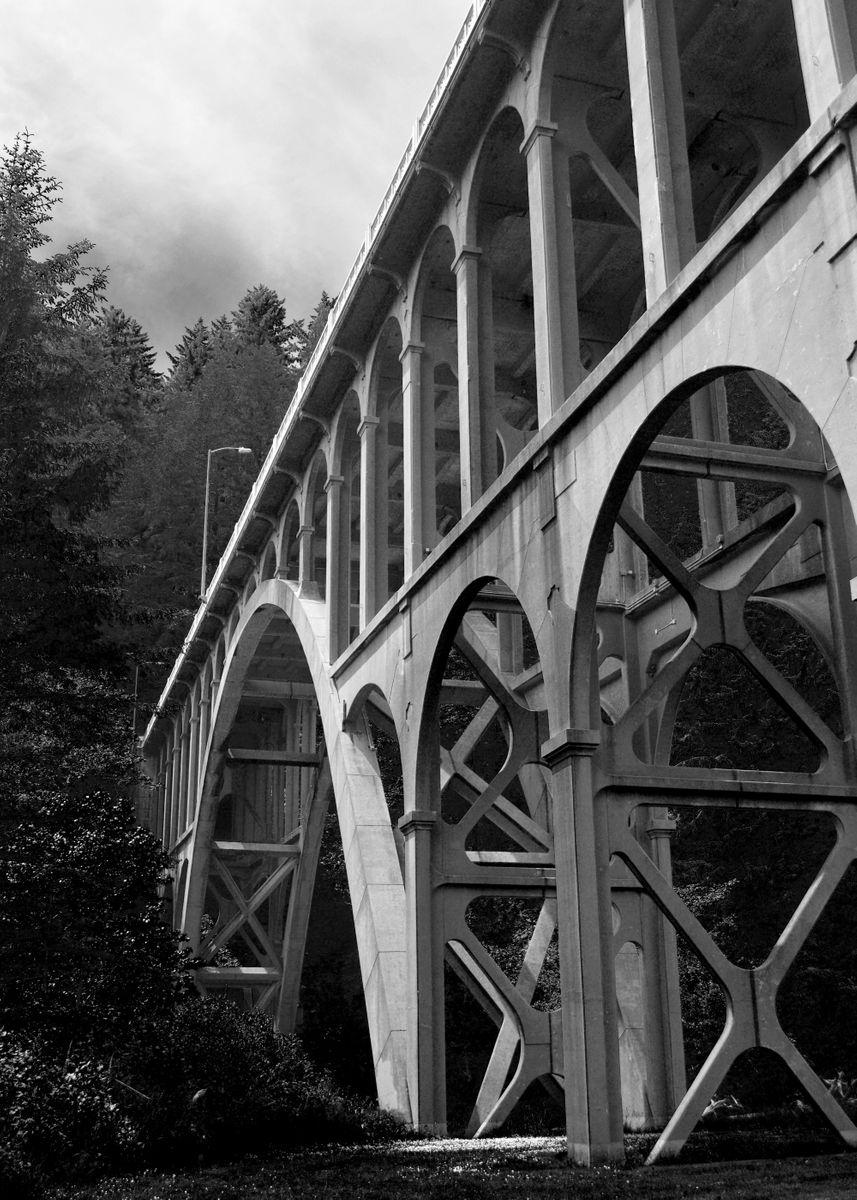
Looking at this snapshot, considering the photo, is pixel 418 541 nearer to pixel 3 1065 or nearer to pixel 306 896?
pixel 3 1065

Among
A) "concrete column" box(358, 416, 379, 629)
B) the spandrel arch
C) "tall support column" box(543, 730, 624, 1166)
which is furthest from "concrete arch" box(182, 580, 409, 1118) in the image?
"tall support column" box(543, 730, 624, 1166)

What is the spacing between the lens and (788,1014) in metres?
29.4

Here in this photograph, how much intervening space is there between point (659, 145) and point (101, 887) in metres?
11.9

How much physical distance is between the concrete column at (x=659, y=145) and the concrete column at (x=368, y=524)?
9789 millimetres

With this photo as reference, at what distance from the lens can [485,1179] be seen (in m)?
10.6

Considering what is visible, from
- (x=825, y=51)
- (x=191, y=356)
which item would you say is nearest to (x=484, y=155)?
(x=825, y=51)

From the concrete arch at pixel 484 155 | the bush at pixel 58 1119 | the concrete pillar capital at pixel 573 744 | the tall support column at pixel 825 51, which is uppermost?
the concrete arch at pixel 484 155

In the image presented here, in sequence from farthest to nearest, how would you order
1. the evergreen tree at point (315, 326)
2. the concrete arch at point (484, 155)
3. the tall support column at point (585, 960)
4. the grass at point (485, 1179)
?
the evergreen tree at point (315, 326)
the concrete arch at point (484, 155)
the tall support column at point (585, 960)
the grass at point (485, 1179)

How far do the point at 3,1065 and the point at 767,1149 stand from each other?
23.4ft

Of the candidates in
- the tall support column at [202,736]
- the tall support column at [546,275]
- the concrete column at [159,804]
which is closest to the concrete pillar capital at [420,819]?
the tall support column at [546,275]

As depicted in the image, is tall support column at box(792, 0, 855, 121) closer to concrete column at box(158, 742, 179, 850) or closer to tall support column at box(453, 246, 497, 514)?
tall support column at box(453, 246, 497, 514)

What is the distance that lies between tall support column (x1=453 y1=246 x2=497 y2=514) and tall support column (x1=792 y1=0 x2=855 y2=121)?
7256mm

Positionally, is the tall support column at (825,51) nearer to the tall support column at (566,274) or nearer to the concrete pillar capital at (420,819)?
the tall support column at (566,274)

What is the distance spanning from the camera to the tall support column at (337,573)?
78.0 ft
